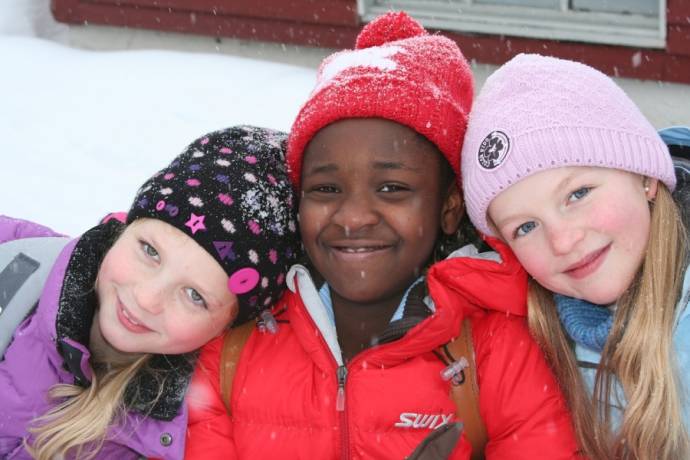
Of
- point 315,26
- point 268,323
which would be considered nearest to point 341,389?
point 268,323

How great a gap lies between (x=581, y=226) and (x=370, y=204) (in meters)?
0.60

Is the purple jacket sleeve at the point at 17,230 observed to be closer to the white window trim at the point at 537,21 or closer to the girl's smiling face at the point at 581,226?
the girl's smiling face at the point at 581,226

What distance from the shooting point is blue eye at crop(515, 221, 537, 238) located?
248cm

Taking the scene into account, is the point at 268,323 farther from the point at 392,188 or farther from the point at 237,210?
the point at 392,188

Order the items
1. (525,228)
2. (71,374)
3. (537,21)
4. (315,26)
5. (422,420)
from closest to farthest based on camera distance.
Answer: (525,228), (422,420), (71,374), (537,21), (315,26)

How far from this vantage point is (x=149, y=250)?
2.70 m

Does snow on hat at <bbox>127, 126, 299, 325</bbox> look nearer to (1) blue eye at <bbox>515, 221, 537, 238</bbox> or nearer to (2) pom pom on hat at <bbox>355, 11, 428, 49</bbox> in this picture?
(2) pom pom on hat at <bbox>355, 11, 428, 49</bbox>

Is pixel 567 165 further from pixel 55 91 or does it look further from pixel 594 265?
pixel 55 91

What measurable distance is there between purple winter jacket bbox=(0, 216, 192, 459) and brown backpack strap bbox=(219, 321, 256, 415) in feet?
0.38

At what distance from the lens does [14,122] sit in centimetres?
562

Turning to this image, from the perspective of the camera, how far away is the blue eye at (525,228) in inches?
97.7

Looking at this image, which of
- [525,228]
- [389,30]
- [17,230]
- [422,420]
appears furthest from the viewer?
[17,230]

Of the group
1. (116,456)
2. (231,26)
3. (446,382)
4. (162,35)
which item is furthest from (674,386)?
(162,35)

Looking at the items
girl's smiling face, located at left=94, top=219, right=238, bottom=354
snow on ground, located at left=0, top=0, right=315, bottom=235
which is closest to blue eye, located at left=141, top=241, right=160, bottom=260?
girl's smiling face, located at left=94, top=219, right=238, bottom=354
